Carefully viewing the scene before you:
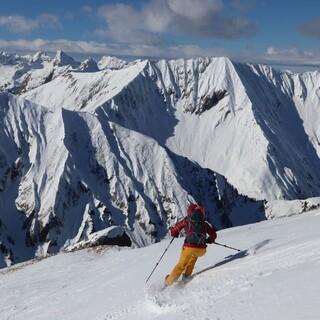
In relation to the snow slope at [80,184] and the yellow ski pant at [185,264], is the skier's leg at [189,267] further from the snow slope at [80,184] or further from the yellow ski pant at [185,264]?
the snow slope at [80,184]

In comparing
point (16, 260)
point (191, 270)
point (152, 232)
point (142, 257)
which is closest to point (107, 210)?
point (152, 232)

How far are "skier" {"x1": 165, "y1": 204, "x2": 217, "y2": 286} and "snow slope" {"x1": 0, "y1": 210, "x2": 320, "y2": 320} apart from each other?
0.52 meters

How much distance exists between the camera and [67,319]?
19.7 metres

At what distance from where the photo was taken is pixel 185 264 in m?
17.9

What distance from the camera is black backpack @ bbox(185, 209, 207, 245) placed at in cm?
1809

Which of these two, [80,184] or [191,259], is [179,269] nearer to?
[191,259]

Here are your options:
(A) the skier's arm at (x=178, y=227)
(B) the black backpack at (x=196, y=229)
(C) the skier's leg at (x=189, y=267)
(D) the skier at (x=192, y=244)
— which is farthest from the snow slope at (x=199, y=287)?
(A) the skier's arm at (x=178, y=227)

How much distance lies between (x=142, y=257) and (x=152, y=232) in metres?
133

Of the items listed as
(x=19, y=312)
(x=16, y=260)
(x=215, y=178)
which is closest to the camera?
(x=19, y=312)

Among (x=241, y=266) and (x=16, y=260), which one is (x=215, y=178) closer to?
(x=16, y=260)

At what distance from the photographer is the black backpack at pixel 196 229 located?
18.1m

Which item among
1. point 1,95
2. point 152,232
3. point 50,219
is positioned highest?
point 1,95

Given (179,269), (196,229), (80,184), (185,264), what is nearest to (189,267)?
(185,264)

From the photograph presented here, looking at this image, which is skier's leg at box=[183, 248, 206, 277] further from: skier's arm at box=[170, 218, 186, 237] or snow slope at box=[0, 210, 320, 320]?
skier's arm at box=[170, 218, 186, 237]
